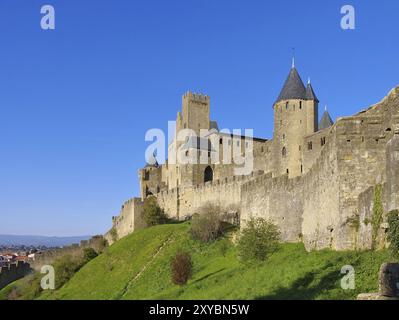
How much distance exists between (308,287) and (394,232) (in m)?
3.67

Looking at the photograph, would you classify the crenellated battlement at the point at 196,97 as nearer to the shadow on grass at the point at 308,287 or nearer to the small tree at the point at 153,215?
the small tree at the point at 153,215

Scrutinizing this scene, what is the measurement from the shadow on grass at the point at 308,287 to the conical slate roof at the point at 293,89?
81.6ft

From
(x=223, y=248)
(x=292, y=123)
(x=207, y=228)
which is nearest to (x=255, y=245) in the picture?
(x=223, y=248)

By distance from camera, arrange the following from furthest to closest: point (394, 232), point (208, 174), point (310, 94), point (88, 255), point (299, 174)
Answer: point (208, 174) < point (88, 255) < point (310, 94) < point (299, 174) < point (394, 232)

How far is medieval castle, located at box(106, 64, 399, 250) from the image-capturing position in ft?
74.8

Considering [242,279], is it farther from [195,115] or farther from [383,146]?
[195,115]

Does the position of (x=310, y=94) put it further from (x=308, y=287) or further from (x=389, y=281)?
(x=389, y=281)

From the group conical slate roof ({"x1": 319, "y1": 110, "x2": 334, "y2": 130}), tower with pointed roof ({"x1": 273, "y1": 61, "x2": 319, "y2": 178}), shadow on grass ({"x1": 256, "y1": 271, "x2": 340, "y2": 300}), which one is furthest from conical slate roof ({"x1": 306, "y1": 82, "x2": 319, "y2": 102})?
shadow on grass ({"x1": 256, "y1": 271, "x2": 340, "y2": 300})

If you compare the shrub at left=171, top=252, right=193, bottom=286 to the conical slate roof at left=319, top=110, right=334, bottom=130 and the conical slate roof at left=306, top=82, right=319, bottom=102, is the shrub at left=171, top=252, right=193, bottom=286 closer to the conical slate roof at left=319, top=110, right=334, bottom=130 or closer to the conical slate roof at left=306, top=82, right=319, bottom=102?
the conical slate roof at left=306, top=82, right=319, bottom=102

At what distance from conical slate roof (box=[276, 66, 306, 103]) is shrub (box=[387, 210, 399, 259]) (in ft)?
90.2

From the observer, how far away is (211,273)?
114 feet
